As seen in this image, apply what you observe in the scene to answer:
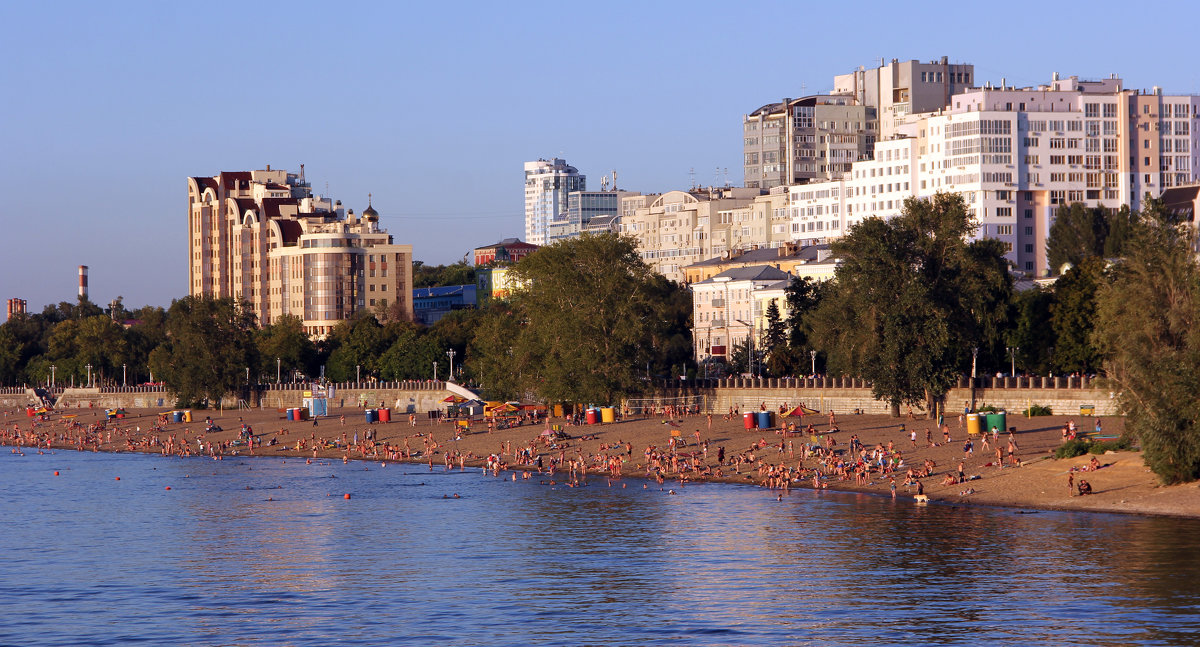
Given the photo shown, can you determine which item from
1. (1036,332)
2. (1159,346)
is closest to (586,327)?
(1036,332)

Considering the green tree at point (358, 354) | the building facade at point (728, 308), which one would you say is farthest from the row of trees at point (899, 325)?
the green tree at point (358, 354)

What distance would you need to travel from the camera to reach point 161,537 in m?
57.8

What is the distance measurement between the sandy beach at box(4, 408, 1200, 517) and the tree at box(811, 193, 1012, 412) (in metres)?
2.84

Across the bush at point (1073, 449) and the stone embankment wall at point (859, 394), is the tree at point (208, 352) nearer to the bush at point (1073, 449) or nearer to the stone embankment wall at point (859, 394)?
the stone embankment wall at point (859, 394)

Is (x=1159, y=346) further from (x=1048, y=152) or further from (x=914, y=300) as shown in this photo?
(x=1048, y=152)

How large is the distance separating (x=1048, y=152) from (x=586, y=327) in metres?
89.0

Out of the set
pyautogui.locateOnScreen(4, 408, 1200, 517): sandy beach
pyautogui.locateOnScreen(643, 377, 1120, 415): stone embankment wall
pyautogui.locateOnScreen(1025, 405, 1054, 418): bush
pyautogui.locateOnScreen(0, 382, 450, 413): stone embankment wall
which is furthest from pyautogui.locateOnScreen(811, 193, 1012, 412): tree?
pyautogui.locateOnScreen(0, 382, 450, 413): stone embankment wall

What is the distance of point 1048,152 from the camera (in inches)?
6476

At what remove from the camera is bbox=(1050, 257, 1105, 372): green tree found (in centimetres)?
8612

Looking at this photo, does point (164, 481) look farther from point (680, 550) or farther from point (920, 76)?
point (920, 76)

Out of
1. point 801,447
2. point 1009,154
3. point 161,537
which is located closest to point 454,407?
point 801,447

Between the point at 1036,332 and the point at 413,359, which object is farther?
the point at 413,359

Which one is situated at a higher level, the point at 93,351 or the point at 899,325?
the point at 899,325

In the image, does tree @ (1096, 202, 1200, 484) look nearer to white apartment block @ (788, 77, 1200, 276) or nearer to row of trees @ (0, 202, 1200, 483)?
row of trees @ (0, 202, 1200, 483)
